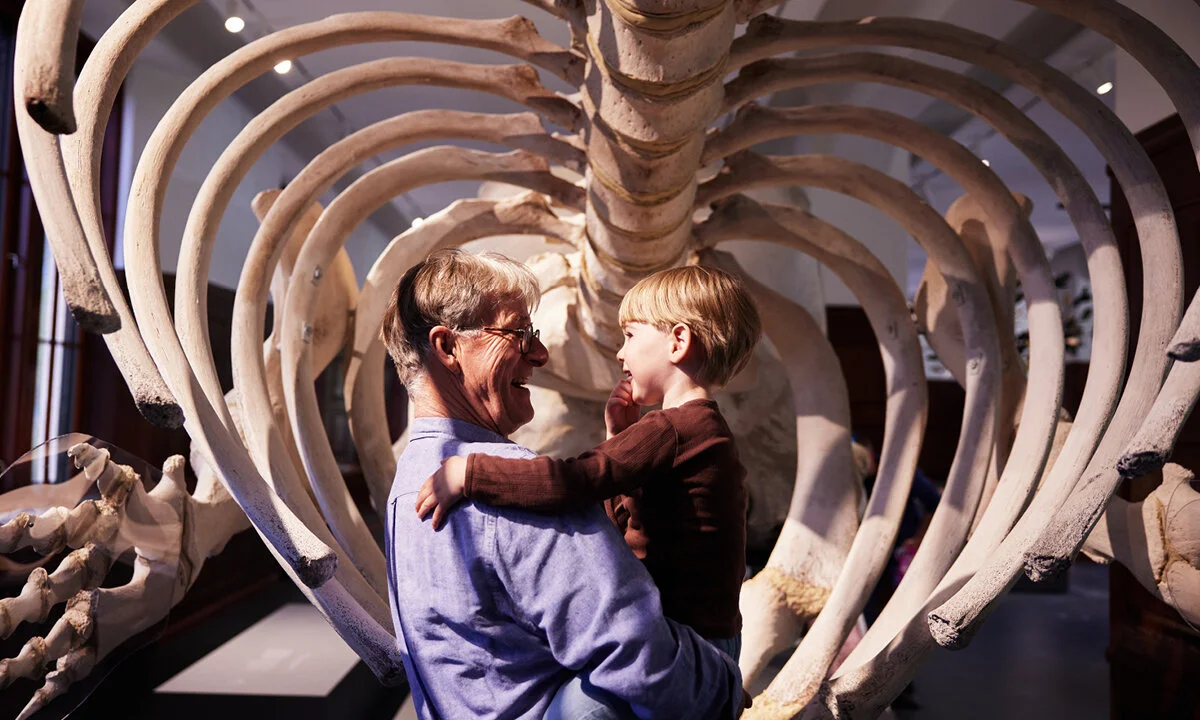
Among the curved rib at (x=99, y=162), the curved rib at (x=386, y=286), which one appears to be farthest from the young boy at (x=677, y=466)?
the curved rib at (x=386, y=286)

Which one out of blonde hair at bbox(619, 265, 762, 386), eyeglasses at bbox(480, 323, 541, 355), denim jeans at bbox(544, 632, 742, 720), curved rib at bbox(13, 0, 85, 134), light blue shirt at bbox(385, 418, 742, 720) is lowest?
denim jeans at bbox(544, 632, 742, 720)

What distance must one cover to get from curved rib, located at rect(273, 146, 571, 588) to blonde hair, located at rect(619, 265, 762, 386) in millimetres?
792

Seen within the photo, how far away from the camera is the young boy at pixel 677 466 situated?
1043 mm

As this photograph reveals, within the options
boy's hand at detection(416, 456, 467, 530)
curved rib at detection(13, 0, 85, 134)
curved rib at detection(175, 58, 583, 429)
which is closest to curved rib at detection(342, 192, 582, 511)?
curved rib at detection(175, 58, 583, 429)

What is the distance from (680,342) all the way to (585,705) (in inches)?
18.0

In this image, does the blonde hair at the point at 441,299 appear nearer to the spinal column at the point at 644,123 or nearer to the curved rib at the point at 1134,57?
the spinal column at the point at 644,123

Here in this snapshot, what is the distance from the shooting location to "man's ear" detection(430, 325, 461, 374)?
1.17 meters

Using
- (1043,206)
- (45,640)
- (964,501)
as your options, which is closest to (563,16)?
(964,501)

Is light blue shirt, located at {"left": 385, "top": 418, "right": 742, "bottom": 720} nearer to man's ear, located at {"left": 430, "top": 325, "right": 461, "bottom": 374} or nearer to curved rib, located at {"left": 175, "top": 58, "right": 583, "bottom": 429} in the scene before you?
man's ear, located at {"left": 430, "top": 325, "right": 461, "bottom": 374}

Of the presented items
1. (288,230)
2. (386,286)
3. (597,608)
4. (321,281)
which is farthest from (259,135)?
(597,608)

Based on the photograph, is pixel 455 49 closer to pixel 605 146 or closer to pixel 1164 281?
pixel 605 146

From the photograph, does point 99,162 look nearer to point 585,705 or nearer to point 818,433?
point 585,705

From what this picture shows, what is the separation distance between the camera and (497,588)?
41.3 inches

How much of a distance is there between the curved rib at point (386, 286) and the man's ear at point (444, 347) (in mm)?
919
